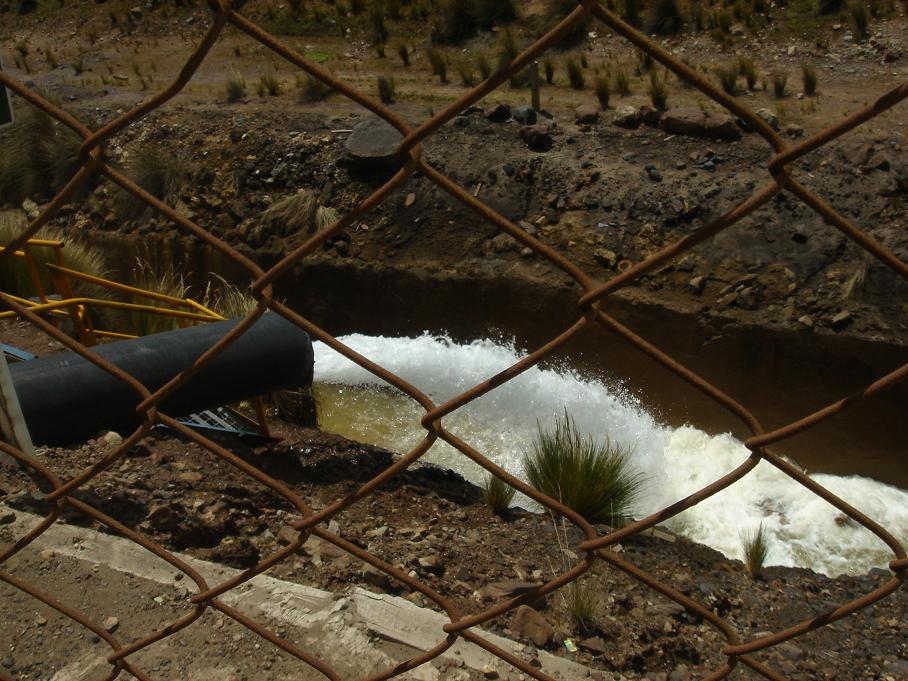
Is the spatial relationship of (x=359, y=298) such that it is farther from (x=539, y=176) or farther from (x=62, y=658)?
(x=62, y=658)

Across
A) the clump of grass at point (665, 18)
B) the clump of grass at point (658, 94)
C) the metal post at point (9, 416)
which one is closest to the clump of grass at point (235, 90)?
the clump of grass at point (658, 94)

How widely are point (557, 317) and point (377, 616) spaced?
265 inches

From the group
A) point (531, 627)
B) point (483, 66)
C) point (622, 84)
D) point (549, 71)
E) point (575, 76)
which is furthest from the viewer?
point (483, 66)

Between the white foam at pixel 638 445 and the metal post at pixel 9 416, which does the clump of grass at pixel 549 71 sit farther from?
the metal post at pixel 9 416

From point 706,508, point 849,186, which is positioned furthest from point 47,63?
point 706,508

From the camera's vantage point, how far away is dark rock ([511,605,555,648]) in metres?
2.73

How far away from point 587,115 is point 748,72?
200 cm

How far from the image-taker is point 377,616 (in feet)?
6.38

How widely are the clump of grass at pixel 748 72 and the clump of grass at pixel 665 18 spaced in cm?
231

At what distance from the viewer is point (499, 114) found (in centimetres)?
1038

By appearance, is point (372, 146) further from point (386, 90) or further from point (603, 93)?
point (603, 93)

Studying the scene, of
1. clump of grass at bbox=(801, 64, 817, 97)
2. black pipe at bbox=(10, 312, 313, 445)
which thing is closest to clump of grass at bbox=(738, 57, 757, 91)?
clump of grass at bbox=(801, 64, 817, 97)

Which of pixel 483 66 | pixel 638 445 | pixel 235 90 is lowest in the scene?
pixel 638 445

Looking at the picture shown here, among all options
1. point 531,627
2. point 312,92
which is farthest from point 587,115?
point 531,627
